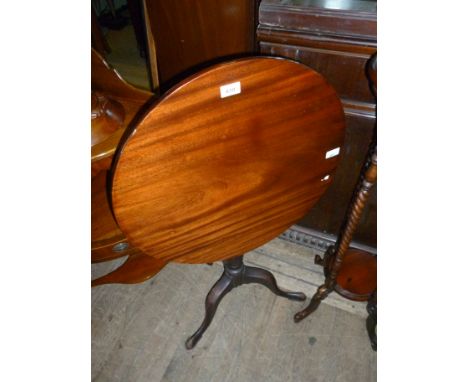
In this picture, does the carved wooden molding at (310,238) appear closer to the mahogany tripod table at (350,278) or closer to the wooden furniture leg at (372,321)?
the mahogany tripod table at (350,278)

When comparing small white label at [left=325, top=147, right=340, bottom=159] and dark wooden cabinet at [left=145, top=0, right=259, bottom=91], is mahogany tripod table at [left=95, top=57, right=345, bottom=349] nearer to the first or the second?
small white label at [left=325, top=147, right=340, bottom=159]

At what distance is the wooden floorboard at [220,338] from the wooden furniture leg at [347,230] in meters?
0.13

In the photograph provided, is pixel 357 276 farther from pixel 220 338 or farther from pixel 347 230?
pixel 220 338

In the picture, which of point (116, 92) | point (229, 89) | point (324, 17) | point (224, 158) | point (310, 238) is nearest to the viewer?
point (229, 89)

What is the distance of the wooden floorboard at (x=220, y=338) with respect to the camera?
1.49 m

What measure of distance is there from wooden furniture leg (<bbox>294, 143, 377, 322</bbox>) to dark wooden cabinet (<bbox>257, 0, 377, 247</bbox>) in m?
0.18

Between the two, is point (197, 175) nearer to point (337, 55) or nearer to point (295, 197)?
point (295, 197)

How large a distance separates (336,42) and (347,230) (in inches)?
24.9

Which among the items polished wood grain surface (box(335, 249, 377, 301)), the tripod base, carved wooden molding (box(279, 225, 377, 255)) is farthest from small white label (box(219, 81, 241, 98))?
carved wooden molding (box(279, 225, 377, 255))

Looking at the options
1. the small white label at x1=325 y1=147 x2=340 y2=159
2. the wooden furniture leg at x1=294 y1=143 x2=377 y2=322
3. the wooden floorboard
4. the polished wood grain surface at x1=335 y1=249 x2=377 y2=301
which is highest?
the small white label at x1=325 y1=147 x2=340 y2=159

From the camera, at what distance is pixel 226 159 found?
2.75ft

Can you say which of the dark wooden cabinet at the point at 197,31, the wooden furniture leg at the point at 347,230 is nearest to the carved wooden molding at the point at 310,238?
the wooden furniture leg at the point at 347,230

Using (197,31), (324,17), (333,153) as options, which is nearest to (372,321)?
(333,153)

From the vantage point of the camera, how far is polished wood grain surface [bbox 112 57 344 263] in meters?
0.73
